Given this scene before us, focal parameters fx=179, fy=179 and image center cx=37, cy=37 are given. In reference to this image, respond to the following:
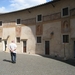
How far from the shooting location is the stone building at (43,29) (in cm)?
2047

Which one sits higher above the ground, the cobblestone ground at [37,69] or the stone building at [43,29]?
the stone building at [43,29]

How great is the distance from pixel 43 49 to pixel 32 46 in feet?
8.55

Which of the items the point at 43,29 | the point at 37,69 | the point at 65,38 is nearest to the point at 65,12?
the point at 65,38

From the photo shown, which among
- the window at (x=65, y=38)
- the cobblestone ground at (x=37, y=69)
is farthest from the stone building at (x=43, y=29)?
the cobblestone ground at (x=37, y=69)

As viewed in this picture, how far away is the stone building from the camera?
20469 millimetres

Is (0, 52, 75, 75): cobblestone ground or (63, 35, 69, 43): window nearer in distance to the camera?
(0, 52, 75, 75): cobblestone ground

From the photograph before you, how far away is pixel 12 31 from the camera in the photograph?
99.3ft

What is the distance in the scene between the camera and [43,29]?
962 inches

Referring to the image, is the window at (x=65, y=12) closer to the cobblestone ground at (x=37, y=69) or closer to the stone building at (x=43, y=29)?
the stone building at (x=43, y=29)

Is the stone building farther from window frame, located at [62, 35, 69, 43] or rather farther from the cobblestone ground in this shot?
the cobblestone ground

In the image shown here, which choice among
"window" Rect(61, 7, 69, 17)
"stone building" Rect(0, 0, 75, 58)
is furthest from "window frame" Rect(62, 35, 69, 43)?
"window" Rect(61, 7, 69, 17)

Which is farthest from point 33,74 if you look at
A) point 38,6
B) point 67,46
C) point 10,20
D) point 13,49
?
point 10,20

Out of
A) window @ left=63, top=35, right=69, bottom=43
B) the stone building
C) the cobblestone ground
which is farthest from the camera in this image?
window @ left=63, top=35, right=69, bottom=43

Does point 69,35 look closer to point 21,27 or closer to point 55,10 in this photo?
point 55,10
